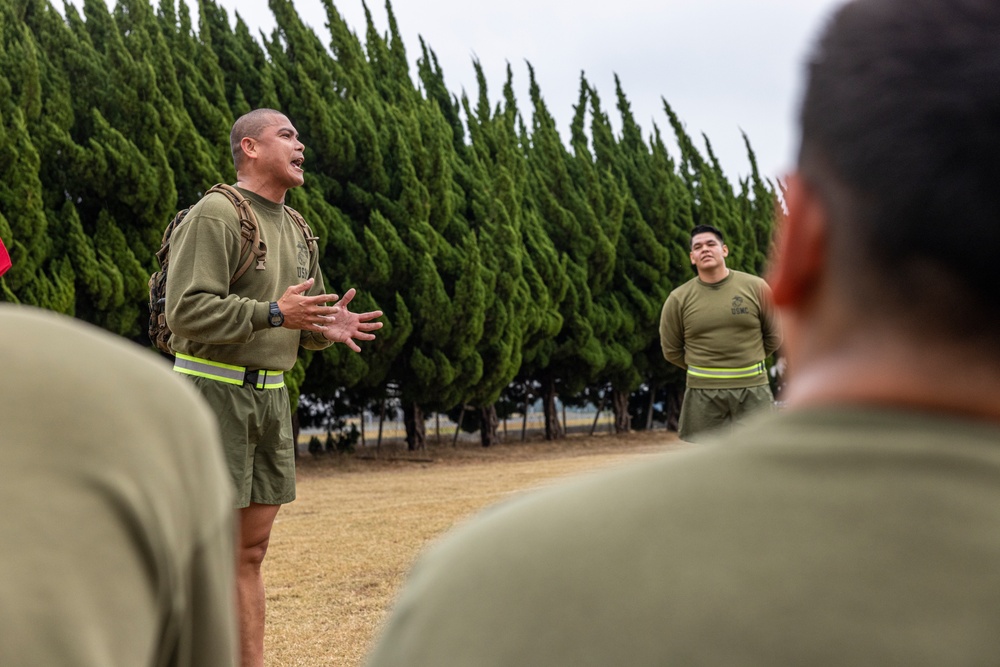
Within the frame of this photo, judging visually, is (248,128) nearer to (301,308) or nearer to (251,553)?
(301,308)

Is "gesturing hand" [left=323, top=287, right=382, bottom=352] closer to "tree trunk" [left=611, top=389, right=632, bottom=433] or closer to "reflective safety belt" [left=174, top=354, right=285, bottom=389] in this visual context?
"reflective safety belt" [left=174, top=354, right=285, bottom=389]

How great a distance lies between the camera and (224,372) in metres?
3.78

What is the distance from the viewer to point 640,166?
2256 centimetres

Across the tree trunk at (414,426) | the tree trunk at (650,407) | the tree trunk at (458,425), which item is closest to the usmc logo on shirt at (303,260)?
the tree trunk at (414,426)

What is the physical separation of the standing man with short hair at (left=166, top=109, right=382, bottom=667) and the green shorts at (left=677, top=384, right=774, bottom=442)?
364 cm

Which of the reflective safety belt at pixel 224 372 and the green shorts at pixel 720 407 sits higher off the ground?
the reflective safety belt at pixel 224 372

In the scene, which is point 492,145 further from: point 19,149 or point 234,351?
point 234,351

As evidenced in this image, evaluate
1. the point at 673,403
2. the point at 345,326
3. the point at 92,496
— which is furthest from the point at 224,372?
the point at 673,403

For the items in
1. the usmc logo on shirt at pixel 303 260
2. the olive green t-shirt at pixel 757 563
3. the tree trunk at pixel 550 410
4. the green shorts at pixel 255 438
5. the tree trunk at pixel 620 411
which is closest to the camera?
the olive green t-shirt at pixel 757 563

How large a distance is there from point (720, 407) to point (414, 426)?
1079 cm

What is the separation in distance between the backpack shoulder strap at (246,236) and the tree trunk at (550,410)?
52.2 ft

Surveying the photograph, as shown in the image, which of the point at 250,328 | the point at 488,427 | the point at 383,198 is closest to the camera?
the point at 250,328

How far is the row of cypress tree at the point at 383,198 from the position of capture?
13.1 m

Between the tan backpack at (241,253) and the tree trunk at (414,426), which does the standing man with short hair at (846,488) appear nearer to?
the tan backpack at (241,253)
